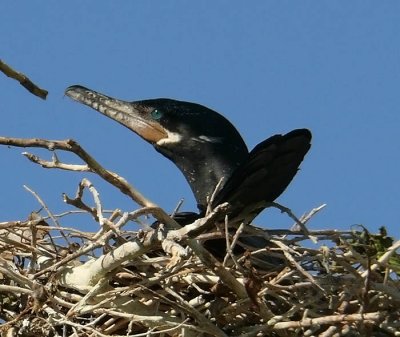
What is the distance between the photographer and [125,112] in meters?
5.96

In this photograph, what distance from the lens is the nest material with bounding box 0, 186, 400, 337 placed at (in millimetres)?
4348

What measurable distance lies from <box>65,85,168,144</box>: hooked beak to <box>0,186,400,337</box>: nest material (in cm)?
118

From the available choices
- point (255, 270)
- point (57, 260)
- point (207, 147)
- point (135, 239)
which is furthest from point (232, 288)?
point (207, 147)

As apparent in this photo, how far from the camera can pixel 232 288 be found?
4.45 m

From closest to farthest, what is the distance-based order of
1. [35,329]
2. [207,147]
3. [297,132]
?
[297,132], [35,329], [207,147]

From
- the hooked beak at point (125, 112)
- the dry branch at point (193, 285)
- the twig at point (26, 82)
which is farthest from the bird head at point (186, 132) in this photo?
the twig at point (26, 82)

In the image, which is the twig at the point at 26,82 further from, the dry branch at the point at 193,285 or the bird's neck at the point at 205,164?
the bird's neck at the point at 205,164

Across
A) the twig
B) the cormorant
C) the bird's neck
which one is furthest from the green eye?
the twig

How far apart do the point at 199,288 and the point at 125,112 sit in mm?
1598

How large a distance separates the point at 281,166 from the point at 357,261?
0.45 metres

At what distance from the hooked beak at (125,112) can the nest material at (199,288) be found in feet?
3.86

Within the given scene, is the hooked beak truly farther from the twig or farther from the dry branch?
the twig

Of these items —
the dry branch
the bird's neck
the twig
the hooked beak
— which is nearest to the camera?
the twig

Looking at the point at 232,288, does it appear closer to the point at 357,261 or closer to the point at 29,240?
the point at 357,261
